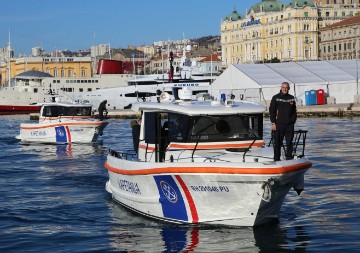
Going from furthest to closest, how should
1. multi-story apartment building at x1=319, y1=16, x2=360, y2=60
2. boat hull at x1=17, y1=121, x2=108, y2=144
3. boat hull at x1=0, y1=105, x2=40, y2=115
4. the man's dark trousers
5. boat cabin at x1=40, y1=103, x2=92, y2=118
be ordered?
multi-story apartment building at x1=319, y1=16, x2=360, y2=60 < boat hull at x1=0, y1=105, x2=40, y2=115 < boat cabin at x1=40, y1=103, x2=92, y2=118 < boat hull at x1=17, y1=121, x2=108, y2=144 < the man's dark trousers

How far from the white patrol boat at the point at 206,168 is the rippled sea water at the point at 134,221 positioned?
0.39m

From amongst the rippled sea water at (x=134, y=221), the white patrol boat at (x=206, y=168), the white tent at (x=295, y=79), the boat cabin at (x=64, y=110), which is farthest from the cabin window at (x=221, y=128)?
the white tent at (x=295, y=79)

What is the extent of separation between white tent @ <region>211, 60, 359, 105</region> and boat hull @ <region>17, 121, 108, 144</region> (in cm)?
3380

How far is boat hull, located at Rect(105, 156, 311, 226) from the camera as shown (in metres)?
15.3

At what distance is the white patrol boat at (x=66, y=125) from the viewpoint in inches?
1606

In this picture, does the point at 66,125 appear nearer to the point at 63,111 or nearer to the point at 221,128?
the point at 63,111

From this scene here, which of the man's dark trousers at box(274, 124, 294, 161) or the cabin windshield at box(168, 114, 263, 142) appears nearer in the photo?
the man's dark trousers at box(274, 124, 294, 161)

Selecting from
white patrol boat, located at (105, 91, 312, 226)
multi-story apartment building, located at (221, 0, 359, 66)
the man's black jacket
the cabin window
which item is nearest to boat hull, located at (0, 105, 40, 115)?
multi-story apartment building, located at (221, 0, 359, 66)

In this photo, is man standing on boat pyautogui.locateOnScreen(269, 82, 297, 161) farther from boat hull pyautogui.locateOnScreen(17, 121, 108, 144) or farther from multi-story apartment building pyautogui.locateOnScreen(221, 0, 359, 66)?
multi-story apartment building pyautogui.locateOnScreen(221, 0, 359, 66)

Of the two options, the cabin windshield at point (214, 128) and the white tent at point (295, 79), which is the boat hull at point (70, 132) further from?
the white tent at point (295, 79)

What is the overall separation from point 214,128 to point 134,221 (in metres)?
2.66

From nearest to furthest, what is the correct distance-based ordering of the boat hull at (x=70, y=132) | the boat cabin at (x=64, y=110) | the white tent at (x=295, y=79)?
the boat hull at (x=70, y=132), the boat cabin at (x=64, y=110), the white tent at (x=295, y=79)

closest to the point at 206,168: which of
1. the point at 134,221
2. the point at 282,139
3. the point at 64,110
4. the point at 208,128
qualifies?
the point at 282,139

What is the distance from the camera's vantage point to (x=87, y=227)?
693 inches
